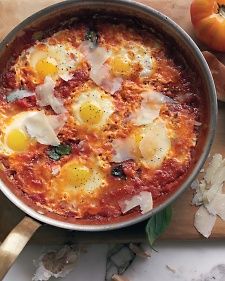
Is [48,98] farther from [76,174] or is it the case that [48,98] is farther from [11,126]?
[76,174]

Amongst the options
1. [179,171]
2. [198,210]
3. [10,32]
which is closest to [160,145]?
[179,171]

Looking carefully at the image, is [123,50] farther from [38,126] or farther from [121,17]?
[38,126]

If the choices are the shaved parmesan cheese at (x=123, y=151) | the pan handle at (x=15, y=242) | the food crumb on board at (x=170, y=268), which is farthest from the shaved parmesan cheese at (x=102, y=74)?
the food crumb on board at (x=170, y=268)

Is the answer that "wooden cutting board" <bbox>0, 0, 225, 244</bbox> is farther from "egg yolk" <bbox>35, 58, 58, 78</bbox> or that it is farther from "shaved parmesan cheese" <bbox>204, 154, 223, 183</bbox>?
"egg yolk" <bbox>35, 58, 58, 78</bbox>

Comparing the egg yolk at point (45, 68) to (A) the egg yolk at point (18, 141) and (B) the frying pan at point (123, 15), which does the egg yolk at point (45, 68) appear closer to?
(B) the frying pan at point (123, 15)

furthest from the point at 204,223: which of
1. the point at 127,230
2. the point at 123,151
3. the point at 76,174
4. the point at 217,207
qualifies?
the point at 76,174

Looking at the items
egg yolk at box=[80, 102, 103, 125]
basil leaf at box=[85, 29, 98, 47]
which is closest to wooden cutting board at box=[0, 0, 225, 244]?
egg yolk at box=[80, 102, 103, 125]
